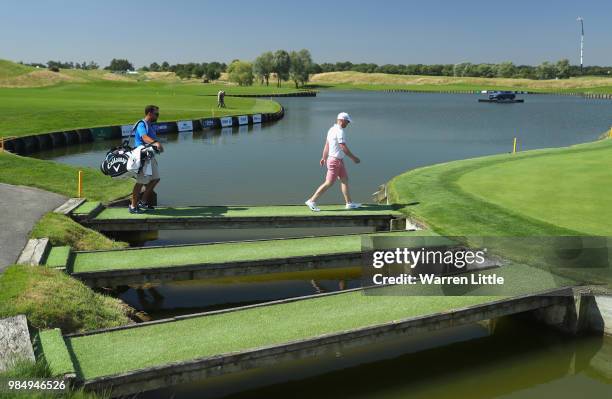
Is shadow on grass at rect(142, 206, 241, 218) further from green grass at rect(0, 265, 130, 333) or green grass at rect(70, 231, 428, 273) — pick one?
green grass at rect(0, 265, 130, 333)

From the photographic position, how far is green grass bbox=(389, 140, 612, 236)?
1195 cm

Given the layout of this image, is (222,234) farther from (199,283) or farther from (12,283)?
(12,283)

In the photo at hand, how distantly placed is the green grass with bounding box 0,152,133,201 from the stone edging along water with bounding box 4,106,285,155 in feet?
37.2

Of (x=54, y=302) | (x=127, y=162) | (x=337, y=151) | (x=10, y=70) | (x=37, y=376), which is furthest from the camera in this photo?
(x=10, y=70)

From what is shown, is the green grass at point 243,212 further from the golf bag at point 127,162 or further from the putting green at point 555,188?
the putting green at point 555,188

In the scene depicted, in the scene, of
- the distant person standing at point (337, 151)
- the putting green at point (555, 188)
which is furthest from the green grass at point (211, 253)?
the putting green at point (555, 188)

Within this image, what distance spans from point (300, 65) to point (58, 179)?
171m

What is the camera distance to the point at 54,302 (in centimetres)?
773

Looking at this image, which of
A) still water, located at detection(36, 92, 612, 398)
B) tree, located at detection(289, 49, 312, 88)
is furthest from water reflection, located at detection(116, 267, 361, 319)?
tree, located at detection(289, 49, 312, 88)

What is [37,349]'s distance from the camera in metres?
6.37

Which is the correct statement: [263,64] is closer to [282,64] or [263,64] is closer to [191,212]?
[282,64]

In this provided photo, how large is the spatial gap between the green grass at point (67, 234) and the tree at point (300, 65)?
174006 millimetres

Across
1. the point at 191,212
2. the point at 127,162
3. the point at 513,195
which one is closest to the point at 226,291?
the point at 191,212

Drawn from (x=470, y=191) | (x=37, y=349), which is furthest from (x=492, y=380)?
(x=470, y=191)
